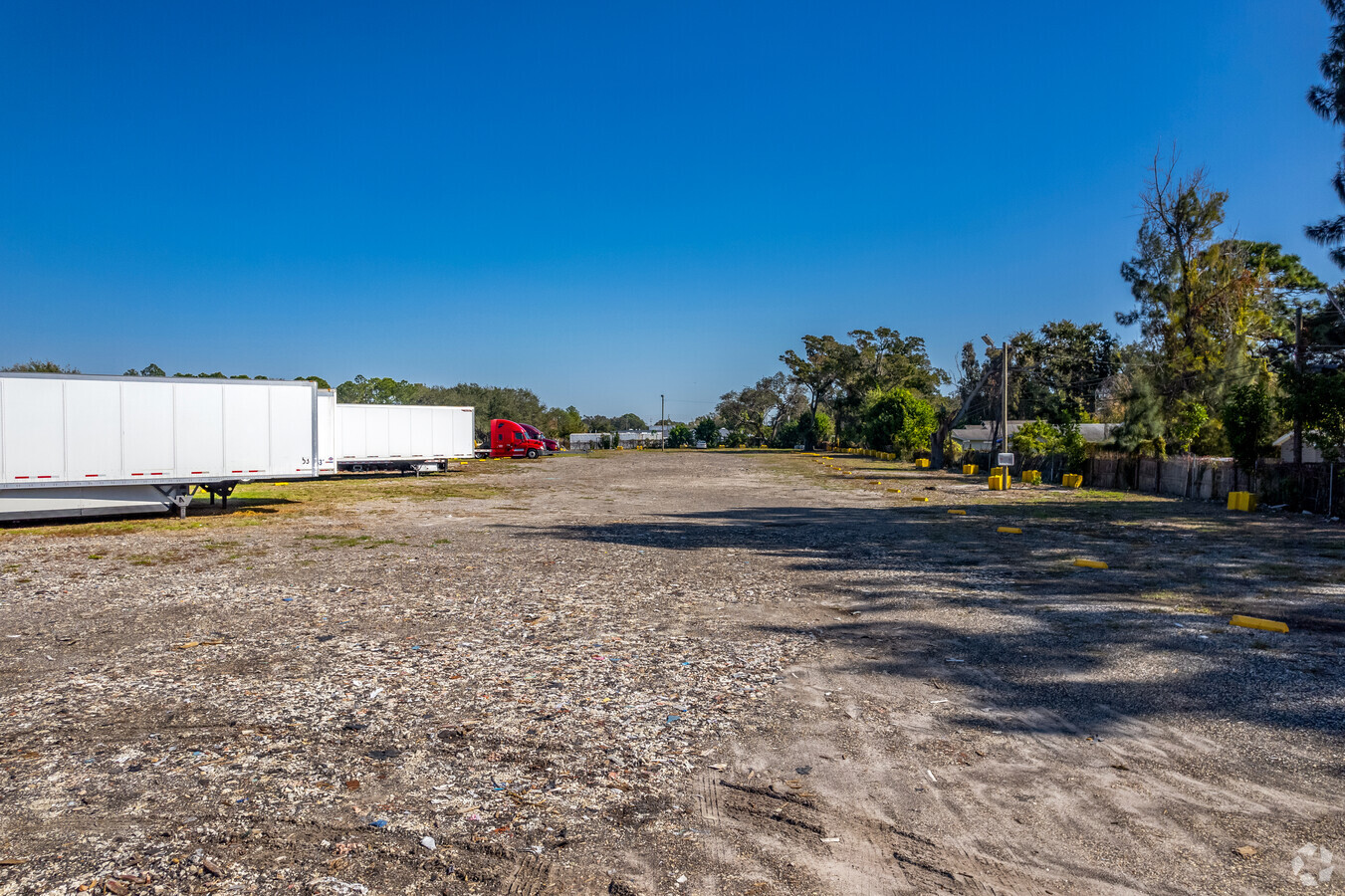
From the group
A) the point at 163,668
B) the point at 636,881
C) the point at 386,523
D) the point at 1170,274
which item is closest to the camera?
the point at 636,881

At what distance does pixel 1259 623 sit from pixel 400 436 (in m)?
27.9

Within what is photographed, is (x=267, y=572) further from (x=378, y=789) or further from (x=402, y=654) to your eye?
(x=378, y=789)

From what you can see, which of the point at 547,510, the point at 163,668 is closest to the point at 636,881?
the point at 163,668

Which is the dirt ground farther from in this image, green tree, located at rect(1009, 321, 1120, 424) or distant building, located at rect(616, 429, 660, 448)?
distant building, located at rect(616, 429, 660, 448)

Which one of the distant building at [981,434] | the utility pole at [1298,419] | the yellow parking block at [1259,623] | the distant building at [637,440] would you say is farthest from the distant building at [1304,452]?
the distant building at [637,440]

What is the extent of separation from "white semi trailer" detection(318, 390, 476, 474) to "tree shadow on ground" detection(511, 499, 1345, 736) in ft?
53.0

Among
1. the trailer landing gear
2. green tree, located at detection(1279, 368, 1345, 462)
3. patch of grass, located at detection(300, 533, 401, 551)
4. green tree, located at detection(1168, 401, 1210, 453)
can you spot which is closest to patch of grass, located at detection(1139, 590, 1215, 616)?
patch of grass, located at detection(300, 533, 401, 551)

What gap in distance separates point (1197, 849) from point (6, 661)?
8489 mm

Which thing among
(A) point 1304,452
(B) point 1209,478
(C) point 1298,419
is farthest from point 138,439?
(A) point 1304,452

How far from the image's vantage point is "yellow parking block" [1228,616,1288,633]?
6898 mm

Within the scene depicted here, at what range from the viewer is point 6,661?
6109mm

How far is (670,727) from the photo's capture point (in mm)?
4754

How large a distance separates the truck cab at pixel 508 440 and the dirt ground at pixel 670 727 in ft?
119

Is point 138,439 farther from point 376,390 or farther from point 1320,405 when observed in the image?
point 376,390
